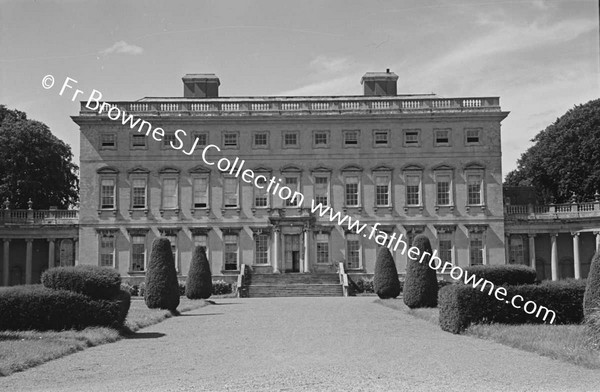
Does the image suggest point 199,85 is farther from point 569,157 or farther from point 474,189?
point 569,157

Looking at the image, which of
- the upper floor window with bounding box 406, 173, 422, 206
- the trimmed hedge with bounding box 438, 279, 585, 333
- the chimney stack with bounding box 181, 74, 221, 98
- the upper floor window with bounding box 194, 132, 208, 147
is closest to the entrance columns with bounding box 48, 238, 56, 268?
the upper floor window with bounding box 194, 132, 208, 147

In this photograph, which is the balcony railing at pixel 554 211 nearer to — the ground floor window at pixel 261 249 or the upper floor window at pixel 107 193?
the ground floor window at pixel 261 249

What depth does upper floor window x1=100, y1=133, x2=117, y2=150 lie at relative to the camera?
45.8 metres

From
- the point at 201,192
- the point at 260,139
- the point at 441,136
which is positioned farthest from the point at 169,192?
the point at 441,136

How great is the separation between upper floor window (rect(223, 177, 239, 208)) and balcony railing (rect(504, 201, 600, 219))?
1515cm

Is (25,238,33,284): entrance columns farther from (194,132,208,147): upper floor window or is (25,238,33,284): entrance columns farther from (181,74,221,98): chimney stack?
(181,74,221,98): chimney stack

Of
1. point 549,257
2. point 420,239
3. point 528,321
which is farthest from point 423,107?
point 528,321

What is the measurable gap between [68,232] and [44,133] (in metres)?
6.45

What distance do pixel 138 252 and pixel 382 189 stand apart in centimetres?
1386

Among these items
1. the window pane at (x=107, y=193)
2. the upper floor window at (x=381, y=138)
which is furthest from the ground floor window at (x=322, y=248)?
the window pane at (x=107, y=193)

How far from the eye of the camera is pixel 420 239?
27.4 m

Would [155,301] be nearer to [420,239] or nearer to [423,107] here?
[420,239]

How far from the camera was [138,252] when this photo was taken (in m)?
45.5

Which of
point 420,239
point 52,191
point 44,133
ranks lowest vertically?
point 420,239
